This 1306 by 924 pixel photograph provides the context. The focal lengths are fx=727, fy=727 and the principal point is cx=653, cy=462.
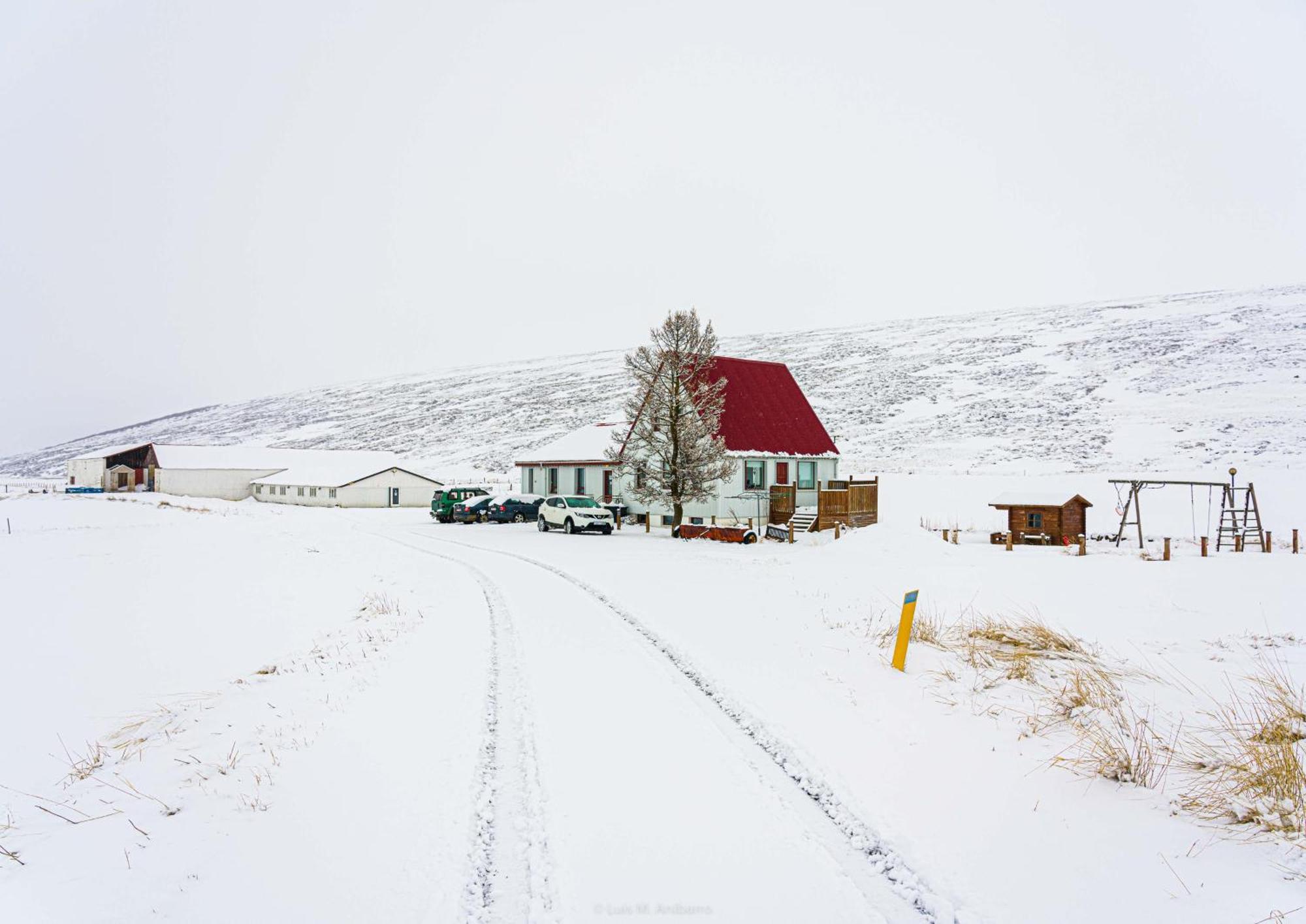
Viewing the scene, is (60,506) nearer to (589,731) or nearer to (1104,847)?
(589,731)

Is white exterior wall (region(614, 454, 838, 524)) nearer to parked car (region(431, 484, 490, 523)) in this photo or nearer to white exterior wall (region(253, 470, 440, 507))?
parked car (region(431, 484, 490, 523))

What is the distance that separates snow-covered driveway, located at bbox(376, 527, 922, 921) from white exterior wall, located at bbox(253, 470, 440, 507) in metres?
48.1

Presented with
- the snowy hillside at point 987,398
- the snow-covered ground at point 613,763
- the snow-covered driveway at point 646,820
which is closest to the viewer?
the snow-covered driveway at point 646,820

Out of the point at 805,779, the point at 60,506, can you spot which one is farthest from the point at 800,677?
the point at 60,506

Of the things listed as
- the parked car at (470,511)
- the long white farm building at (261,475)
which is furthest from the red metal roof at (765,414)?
the long white farm building at (261,475)

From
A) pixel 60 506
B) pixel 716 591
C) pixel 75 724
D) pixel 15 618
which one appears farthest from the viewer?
pixel 60 506

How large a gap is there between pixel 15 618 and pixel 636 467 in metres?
19.1

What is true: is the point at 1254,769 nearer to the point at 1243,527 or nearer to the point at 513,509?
the point at 1243,527

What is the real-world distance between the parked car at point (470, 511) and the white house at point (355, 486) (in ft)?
63.1

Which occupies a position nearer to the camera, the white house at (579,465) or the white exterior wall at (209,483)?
the white house at (579,465)

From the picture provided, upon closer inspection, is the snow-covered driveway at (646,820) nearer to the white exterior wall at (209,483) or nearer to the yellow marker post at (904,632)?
Answer: the yellow marker post at (904,632)

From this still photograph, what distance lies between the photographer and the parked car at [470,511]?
37875 mm

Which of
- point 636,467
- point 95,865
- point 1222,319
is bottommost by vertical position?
point 95,865

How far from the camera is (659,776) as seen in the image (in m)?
5.52
